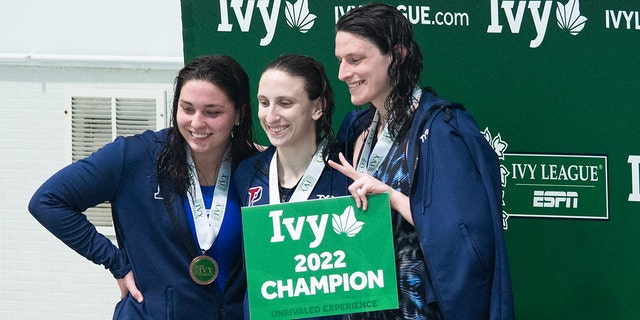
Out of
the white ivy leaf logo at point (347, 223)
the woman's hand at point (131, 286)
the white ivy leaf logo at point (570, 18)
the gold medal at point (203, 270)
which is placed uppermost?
the white ivy leaf logo at point (570, 18)

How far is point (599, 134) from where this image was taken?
15.8 feet

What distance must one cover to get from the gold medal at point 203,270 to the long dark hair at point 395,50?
2.98 feet

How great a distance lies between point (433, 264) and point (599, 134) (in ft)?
4.72

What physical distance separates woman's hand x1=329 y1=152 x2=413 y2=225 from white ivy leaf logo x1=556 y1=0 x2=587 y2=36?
1418 millimetres

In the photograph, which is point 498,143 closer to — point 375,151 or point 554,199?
point 554,199

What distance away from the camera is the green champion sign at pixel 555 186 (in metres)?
4.82

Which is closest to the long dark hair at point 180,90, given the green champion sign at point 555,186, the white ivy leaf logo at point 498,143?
the white ivy leaf logo at point 498,143

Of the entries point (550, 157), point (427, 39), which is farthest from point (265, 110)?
point (550, 157)

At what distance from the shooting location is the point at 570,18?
476 cm

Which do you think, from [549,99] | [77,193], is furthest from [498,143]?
[77,193]

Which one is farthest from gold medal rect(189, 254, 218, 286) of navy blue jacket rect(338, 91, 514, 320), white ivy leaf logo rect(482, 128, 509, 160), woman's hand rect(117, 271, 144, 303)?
white ivy leaf logo rect(482, 128, 509, 160)

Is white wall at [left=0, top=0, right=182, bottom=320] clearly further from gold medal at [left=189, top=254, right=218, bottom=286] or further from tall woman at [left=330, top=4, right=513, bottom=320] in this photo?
tall woman at [left=330, top=4, right=513, bottom=320]

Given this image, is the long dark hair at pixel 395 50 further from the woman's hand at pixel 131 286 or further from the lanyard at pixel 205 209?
the woman's hand at pixel 131 286

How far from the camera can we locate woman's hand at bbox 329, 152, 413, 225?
3799 millimetres
